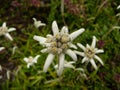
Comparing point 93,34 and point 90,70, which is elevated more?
point 93,34

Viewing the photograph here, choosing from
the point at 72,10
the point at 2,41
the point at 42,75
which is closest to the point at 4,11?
the point at 2,41

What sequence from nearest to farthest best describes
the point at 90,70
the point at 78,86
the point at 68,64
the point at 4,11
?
the point at 68,64
the point at 78,86
the point at 90,70
the point at 4,11

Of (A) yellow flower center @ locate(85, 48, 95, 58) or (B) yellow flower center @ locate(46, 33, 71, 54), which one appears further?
(A) yellow flower center @ locate(85, 48, 95, 58)

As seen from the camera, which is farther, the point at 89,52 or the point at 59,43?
the point at 89,52

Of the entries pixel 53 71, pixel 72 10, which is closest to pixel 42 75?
pixel 53 71

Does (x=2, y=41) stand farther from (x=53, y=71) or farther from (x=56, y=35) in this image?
(x=56, y=35)

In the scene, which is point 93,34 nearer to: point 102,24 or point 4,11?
point 102,24

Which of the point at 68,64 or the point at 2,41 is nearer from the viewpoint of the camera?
the point at 68,64

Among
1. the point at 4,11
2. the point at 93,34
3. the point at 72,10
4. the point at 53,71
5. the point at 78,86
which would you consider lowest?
the point at 78,86

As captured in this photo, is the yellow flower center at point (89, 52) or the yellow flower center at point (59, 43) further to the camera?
the yellow flower center at point (89, 52)

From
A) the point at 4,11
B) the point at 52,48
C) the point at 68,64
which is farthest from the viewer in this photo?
the point at 4,11
